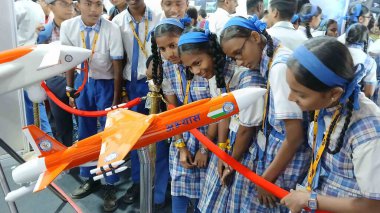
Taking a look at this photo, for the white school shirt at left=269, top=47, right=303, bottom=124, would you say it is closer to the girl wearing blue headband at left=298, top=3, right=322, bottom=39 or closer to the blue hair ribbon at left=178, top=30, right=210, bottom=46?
the blue hair ribbon at left=178, top=30, right=210, bottom=46

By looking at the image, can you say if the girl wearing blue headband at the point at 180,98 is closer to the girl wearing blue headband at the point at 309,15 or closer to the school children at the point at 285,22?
the school children at the point at 285,22

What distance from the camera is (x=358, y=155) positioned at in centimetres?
115

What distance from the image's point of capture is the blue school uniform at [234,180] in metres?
1.68

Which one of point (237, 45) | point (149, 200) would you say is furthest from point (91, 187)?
point (237, 45)

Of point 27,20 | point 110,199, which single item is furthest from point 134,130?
point 27,20

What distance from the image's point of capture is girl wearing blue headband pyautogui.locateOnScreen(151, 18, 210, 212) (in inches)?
81.4

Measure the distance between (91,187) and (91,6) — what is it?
1706 mm

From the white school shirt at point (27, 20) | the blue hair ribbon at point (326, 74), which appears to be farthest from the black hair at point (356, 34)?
the white school shirt at point (27, 20)

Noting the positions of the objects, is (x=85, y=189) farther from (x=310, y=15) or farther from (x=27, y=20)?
(x=310, y=15)

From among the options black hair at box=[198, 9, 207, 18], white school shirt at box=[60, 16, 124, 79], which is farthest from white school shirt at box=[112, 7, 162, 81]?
black hair at box=[198, 9, 207, 18]

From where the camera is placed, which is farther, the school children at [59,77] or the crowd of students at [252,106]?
the school children at [59,77]

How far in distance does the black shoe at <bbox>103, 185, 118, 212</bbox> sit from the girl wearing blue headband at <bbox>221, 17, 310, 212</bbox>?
1606 millimetres

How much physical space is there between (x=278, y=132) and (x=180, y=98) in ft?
2.64

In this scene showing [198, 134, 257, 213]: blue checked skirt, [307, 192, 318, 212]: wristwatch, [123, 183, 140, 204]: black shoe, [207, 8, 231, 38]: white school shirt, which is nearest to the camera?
[307, 192, 318, 212]: wristwatch
